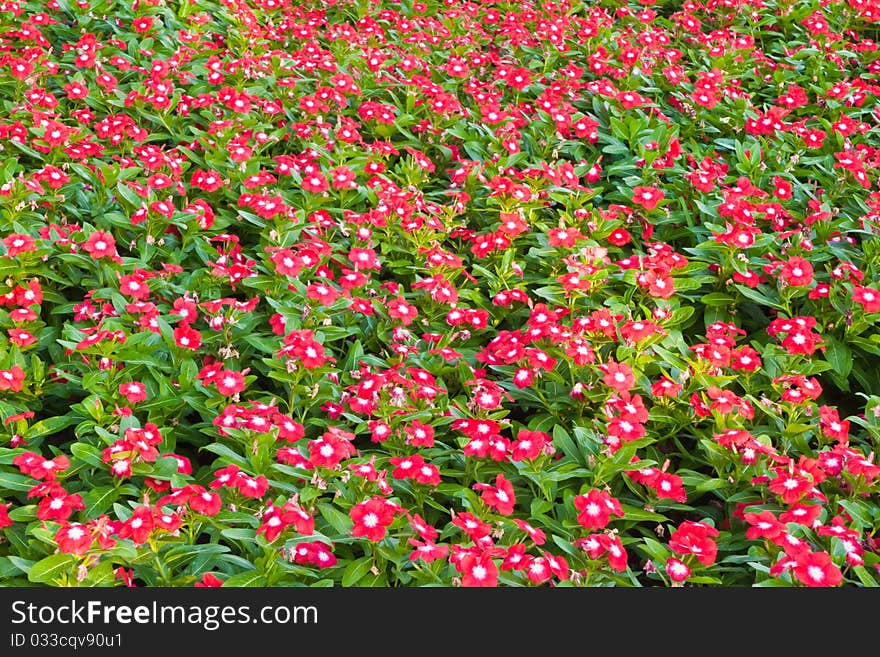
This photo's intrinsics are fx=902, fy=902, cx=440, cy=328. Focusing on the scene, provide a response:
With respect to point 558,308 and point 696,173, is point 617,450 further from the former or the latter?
point 696,173

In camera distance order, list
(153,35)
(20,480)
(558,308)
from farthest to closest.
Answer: (153,35) < (558,308) < (20,480)

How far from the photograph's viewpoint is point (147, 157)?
402 cm

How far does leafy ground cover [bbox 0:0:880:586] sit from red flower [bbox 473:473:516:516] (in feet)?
0.04

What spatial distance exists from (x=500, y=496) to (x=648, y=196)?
2.08 meters

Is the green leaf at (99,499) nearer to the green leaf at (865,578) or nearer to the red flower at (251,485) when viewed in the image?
the red flower at (251,485)

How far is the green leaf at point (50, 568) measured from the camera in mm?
2281

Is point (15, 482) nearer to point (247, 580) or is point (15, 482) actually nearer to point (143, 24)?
point (247, 580)

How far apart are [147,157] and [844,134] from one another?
341cm

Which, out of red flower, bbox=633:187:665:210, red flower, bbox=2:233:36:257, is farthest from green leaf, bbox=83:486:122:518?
red flower, bbox=633:187:665:210

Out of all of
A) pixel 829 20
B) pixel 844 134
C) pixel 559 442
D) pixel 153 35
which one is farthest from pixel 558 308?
pixel 829 20

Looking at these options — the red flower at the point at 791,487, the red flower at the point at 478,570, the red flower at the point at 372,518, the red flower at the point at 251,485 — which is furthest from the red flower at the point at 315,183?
the red flower at the point at 791,487

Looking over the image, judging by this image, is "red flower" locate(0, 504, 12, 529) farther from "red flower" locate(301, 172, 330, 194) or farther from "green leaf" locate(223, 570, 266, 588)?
"red flower" locate(301, 172, 330, 194)

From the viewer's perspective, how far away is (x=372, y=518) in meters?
2.47

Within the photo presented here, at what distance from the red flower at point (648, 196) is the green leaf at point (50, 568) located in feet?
9.41
